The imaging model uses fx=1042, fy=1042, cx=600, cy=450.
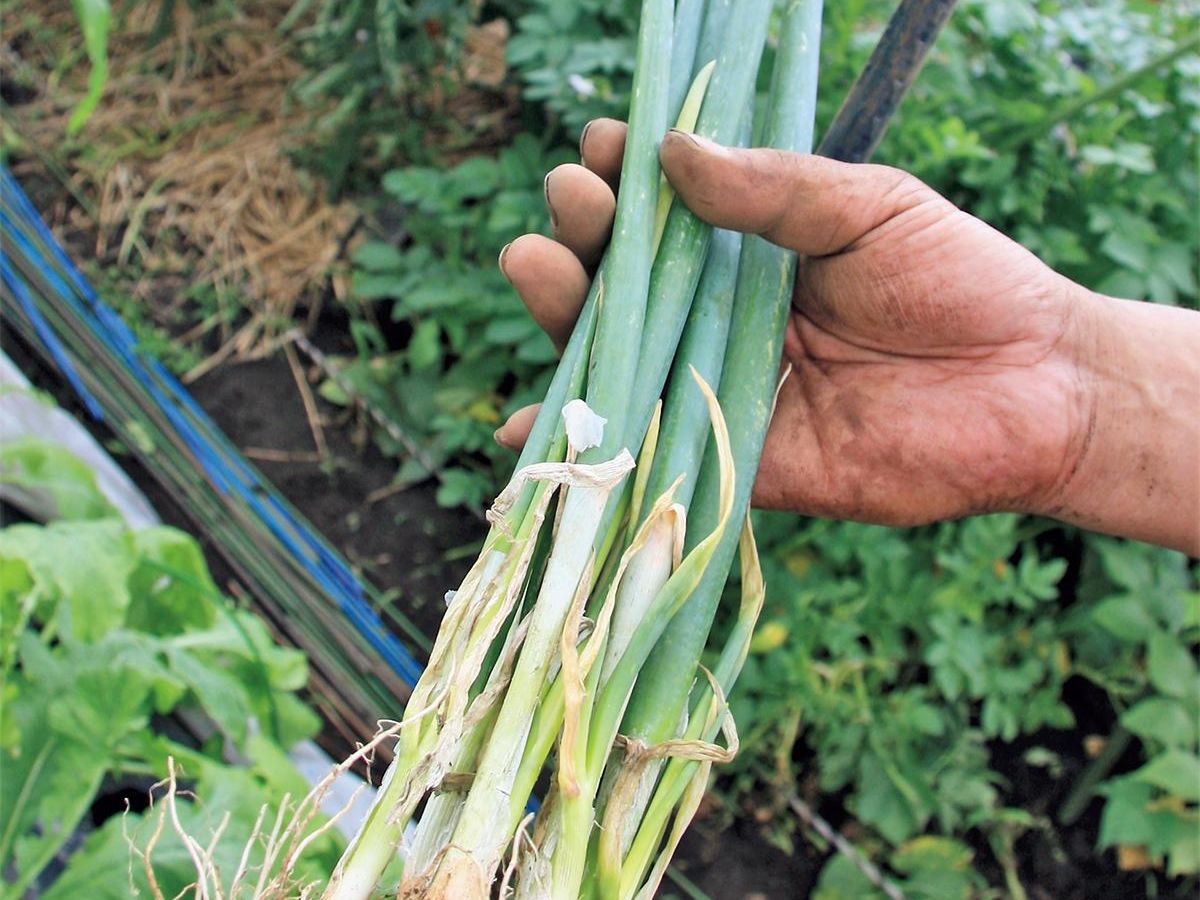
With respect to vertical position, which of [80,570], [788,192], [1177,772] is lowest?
[1177,772]

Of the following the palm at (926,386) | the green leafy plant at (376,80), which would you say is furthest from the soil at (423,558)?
the palm at (926,386)

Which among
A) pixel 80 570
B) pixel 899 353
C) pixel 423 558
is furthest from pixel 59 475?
pixel 899 353

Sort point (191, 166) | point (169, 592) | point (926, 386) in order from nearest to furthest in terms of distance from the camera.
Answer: point (926, 386), point (169, 592), point (191, 166)

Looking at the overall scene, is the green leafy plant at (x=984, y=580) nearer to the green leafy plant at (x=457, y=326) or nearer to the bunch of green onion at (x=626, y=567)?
the green leafy plant at (x=457, y=326)

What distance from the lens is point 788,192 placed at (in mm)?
1117

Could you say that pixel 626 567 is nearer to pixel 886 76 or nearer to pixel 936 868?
pixel 886 76

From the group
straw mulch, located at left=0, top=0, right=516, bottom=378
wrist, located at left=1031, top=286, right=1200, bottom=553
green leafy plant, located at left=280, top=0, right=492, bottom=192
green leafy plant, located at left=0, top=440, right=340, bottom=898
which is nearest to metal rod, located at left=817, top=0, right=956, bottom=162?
wrist, located at left=1031, top=286, right=1200, bottom=553

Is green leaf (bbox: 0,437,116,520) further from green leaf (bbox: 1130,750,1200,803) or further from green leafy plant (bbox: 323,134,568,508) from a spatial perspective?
green leaf (bbox: 1130,750,1200,803)

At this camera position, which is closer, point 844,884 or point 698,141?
point 698,141

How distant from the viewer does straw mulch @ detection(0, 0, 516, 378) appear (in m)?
2.89

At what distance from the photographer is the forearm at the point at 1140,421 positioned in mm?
1357

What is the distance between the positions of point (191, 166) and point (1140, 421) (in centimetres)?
281

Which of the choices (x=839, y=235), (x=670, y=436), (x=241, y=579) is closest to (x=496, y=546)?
(x=670, y=436)

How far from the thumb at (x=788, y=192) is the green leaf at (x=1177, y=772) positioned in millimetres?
1131
